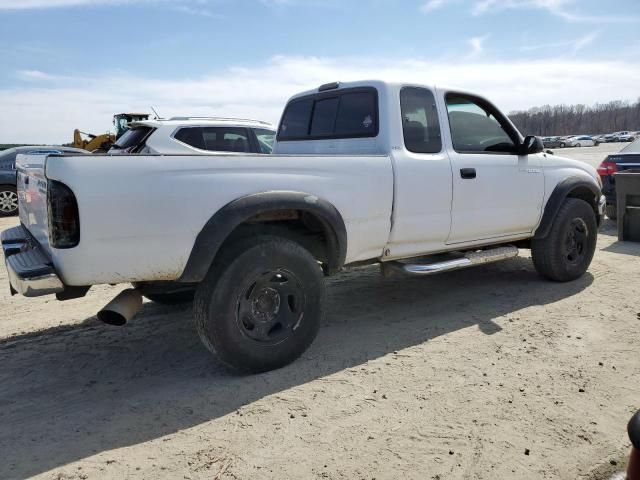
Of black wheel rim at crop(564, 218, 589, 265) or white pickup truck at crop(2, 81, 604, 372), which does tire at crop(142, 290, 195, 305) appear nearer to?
white pickup truck at crop(2, 81, 604, 372)

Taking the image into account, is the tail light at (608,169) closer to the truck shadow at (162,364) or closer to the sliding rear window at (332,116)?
the truck shadow at (162,364)

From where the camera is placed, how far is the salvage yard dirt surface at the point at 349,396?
257cm

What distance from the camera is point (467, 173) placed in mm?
4461

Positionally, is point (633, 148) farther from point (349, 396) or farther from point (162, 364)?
point (162, 364)

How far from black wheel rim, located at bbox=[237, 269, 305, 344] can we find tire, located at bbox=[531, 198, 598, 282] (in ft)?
10.1

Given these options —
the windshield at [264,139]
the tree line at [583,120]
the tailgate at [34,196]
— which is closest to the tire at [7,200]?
the windshield at [264,139]

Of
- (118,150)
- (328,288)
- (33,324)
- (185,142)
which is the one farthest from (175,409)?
(118,150)

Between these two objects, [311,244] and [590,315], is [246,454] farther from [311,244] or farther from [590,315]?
[590,315]

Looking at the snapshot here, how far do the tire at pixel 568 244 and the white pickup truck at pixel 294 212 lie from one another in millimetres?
25

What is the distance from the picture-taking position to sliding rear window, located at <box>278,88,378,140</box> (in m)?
4.34

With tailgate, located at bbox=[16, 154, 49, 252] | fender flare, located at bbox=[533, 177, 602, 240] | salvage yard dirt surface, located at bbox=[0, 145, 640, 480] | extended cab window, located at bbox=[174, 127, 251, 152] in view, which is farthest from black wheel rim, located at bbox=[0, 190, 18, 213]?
fender flare, located at bbox=[533, 177, 602, 240]

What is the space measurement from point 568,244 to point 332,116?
295cm

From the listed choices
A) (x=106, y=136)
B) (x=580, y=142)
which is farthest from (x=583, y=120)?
(x=106, y=136)

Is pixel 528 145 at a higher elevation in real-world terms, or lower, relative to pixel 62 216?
higher
